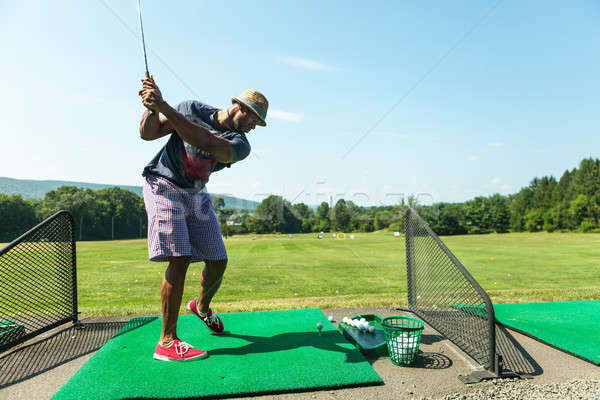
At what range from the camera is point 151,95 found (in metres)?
2.92

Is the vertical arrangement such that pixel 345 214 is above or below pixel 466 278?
above

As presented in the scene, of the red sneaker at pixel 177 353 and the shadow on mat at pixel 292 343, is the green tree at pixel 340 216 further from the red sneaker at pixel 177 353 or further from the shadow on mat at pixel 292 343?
the red sneaker at pixel 177 353

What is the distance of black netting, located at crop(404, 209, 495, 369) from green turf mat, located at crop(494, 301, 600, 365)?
0.52 meters

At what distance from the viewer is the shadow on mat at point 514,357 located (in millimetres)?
3287

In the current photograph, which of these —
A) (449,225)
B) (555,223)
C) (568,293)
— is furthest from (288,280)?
(555,223)

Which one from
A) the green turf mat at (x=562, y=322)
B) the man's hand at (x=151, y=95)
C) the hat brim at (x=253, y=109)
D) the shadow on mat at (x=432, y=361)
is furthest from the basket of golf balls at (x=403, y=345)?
the man's hand at (x=151, y=95)

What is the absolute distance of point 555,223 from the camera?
214 feet

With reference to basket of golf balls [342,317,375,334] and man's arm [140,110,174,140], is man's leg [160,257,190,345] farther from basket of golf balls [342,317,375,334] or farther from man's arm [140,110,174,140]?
basket of golf balls [342,317,375,334]

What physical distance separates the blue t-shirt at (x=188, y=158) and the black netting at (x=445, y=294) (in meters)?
2.39

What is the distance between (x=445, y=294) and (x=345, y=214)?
6063cm

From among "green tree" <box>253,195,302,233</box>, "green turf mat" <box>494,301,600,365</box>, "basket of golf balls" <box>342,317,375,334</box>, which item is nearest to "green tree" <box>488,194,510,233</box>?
"green tree" <box>253,195,302,233</box>

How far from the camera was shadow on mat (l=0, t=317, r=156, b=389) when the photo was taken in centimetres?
325

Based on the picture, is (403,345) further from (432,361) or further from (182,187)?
(182,187)

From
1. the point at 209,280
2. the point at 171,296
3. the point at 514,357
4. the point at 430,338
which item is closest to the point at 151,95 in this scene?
the point at 171,296
